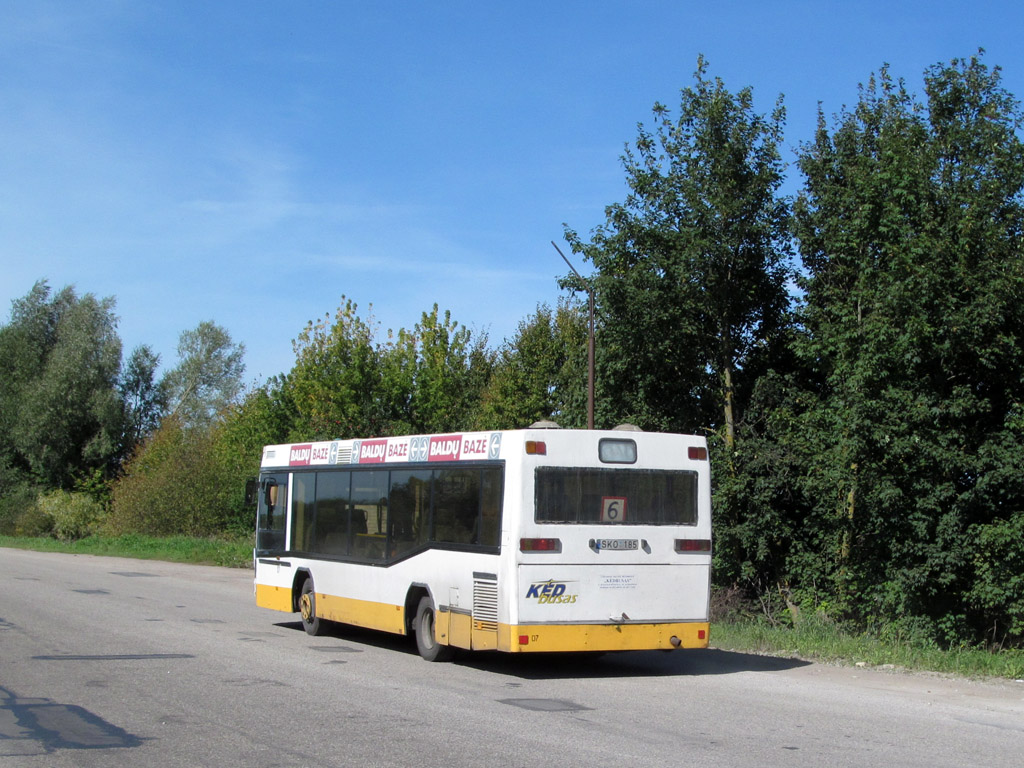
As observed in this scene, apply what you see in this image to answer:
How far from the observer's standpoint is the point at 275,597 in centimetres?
1681

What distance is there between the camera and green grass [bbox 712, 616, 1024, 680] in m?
13.1

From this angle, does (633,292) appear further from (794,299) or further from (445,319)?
(445,319)

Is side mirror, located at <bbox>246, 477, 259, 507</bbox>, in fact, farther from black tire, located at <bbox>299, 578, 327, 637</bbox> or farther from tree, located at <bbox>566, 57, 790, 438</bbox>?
tree, located at <bbox>566, 57, 790, 438</bbox>

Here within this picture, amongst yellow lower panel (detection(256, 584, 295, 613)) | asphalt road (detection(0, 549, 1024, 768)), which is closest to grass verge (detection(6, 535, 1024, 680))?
asphalt road (detection(0, 549, 1024, 768))

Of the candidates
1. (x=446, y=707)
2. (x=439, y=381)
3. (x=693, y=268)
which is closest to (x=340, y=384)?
(x=439, y=381)

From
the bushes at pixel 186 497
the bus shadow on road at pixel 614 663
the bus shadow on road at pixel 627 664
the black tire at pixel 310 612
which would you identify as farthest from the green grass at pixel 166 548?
→ the bus shadow on road at pixel 627 664

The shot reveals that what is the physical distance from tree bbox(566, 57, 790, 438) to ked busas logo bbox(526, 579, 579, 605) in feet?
41.9

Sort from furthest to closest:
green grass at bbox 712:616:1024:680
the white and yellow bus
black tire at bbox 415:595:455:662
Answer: green grass at bbox 712:616:1024:680 → black tire at bbox 415:595:455:662 → the white and yellow bus

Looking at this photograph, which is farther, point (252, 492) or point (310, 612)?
point (252, 492)

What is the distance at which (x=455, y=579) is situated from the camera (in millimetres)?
12367

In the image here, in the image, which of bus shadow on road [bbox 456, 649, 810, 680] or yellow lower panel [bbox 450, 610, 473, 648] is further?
bus shadow on road [bbox 456, 649, 810, 680]

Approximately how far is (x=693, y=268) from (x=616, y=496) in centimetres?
1291

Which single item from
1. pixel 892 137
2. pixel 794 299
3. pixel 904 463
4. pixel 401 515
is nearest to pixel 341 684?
pixel 401 515

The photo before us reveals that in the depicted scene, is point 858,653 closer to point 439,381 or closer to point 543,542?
point 543,542
